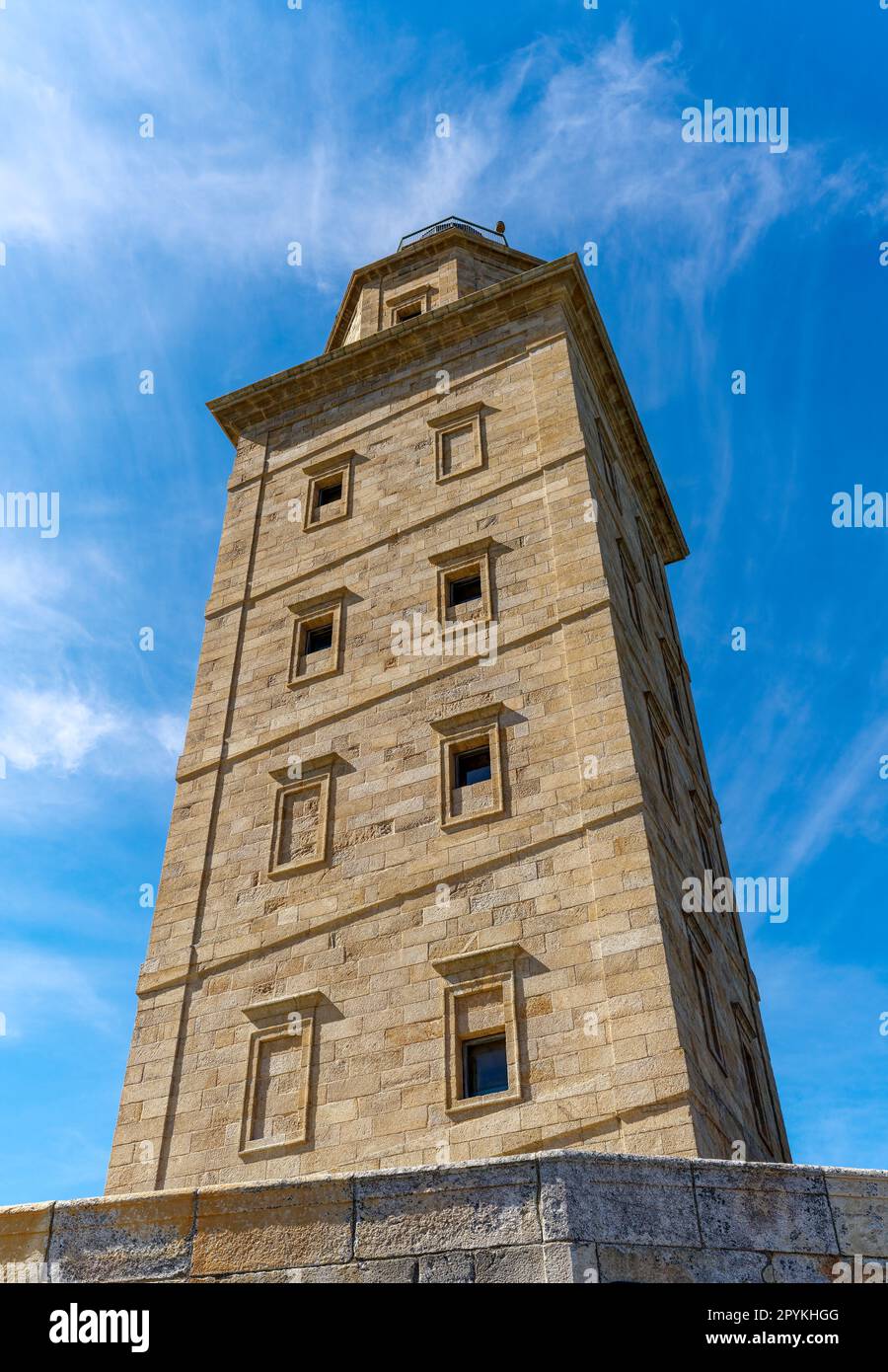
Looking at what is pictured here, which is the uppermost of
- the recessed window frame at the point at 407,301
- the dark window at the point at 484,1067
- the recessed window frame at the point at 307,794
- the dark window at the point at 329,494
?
the recessed window frame at the point at 407,301

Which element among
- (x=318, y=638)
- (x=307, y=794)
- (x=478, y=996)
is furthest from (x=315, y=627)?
(x=478, y=996)

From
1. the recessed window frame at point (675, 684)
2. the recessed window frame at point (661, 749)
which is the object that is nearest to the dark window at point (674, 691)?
the recessed window frame at point (675, 684)

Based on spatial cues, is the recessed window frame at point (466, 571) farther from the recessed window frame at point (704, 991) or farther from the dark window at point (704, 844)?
the recessed window frame at point (704, 991)

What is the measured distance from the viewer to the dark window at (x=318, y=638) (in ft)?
66.6

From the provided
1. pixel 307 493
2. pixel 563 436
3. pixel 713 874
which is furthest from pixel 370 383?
pixel 713 874

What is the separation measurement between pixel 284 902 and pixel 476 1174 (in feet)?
32.8

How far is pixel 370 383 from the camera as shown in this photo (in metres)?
24.8

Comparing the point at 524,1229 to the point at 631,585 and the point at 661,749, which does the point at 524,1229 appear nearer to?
the point at 661,749

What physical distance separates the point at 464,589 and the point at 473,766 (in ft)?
12.3

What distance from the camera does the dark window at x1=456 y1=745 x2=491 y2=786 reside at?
16625 millimetres

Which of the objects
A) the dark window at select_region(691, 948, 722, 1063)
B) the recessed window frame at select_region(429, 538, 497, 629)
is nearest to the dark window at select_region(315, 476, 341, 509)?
the recessed window frame at select_region(429, 538, 497, 629)

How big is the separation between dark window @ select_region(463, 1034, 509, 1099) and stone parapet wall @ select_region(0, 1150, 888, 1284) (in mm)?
6800

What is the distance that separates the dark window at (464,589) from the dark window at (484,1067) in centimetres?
750

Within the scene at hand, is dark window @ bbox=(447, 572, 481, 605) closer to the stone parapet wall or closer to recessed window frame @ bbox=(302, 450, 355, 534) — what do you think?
recessed window frame @ bbox=(302, 450, 355, 534)
